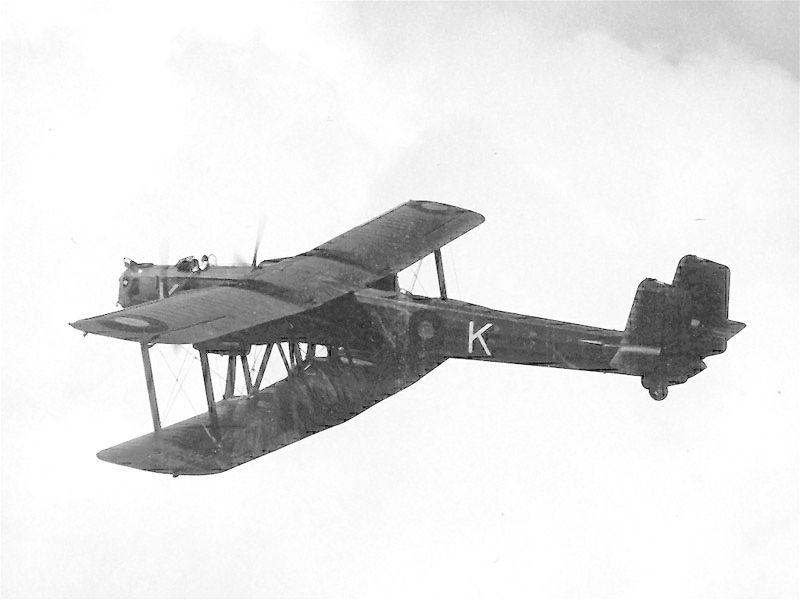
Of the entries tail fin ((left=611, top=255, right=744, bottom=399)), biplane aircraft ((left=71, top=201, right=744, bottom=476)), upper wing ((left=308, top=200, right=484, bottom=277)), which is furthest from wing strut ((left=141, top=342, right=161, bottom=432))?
tail fin ((left=611, top=255, right=744, bottom=399))

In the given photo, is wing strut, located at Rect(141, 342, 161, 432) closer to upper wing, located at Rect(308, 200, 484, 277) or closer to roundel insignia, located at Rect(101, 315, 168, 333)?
roundel insignia, located at Rect(101, 315, 168, 333)

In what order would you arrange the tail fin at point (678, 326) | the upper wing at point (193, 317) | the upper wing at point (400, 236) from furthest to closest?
the upper wing at point (400, 236)
the tail fin at point (678, 326)
the upper wing at point (193, 317)

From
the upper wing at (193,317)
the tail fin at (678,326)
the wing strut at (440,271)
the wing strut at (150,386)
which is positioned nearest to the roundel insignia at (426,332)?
the wing strut at (440,271)

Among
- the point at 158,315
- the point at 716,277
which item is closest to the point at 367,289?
the point at 158,315

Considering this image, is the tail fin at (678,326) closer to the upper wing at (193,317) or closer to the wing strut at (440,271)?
the wing strut at (440,271)

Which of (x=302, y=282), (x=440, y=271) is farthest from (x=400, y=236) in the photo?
(x=302, y=282)

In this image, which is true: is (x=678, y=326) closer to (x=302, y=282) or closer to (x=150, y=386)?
(x=302, y=282)

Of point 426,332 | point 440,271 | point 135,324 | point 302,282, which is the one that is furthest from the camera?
point 440,271
